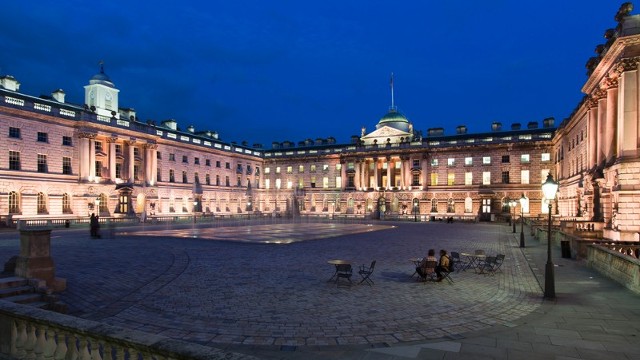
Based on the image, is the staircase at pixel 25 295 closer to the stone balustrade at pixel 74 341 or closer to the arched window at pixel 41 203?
the stone balustrade at pixel 74 341

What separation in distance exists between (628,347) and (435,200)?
63.2m

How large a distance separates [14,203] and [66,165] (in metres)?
7.62

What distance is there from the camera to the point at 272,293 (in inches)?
466

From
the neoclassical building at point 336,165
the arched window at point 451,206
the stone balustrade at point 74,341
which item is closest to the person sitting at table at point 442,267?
the stone balustrade at point 74,341

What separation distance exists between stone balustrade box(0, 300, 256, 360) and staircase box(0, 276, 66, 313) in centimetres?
397

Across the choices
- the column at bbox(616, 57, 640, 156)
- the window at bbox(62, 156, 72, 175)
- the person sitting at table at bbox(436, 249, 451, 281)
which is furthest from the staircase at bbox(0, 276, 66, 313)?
the window at bbox(62, 156, 72, 175)

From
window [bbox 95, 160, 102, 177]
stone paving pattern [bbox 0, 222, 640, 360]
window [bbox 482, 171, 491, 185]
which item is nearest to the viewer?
stone paving pattern [bbox 0, 222, 640, 360]

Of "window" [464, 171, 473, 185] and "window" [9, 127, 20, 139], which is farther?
"window" [464, 171, 473, 185]

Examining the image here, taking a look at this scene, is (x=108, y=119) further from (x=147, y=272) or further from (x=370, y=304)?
(x=370, y=304)

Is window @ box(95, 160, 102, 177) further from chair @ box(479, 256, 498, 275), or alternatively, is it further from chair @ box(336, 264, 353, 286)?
chair @ box(479, 256, 498, 275)

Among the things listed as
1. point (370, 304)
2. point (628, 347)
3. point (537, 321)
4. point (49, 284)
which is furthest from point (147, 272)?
point (628, 347)

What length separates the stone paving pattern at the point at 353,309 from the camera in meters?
7.67

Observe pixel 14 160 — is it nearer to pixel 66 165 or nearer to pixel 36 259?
pixel 66 165

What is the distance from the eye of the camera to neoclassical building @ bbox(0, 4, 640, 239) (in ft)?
94.1
